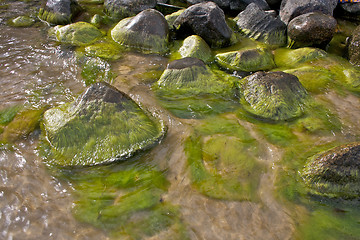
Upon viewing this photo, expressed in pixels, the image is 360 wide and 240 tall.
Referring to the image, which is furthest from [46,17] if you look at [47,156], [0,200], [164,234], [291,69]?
[164,234]

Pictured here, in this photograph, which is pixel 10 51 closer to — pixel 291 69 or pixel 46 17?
pixel 46 17

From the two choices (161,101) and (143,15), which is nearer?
(161,101)

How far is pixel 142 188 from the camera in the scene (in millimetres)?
3170

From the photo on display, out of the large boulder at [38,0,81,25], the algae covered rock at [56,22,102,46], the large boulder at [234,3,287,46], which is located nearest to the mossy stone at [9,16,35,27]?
the large boulder at [38,0,81,25]

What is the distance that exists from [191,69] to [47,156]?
103 inches

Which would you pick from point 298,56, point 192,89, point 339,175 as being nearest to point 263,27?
point 298,56

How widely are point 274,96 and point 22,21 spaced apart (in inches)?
245

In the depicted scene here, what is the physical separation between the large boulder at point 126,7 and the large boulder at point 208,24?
1577mm

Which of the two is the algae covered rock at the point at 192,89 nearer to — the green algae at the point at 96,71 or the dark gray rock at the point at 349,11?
the green algae at the point at 96,71

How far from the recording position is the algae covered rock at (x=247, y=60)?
17.7ft

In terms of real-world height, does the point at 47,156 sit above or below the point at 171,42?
below

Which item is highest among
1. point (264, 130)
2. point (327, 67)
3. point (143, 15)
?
point (143, 15)

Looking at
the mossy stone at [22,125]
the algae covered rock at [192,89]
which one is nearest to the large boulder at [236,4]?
the algae covered rock at [192,89]

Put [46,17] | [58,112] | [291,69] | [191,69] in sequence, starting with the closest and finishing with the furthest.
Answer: [58,112], [191,69], [291,69], [46,17]
